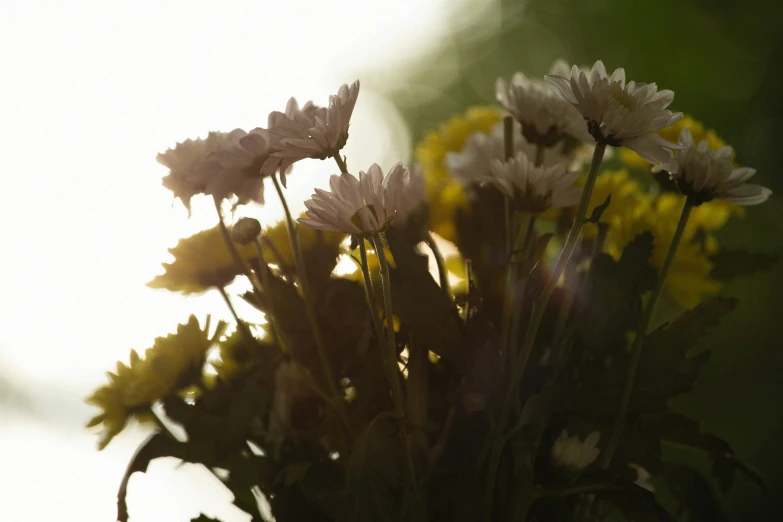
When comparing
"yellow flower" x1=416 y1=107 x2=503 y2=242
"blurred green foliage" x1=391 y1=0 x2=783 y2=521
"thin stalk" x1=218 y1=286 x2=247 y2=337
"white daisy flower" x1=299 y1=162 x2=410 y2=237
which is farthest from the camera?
"blurred green foliage" x1=391 y1=0 x2=783 y2=521

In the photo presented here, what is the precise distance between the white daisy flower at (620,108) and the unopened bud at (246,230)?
0.20 meters

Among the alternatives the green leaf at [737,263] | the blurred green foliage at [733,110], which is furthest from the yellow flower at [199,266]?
the blurred green foliage at [733,110]

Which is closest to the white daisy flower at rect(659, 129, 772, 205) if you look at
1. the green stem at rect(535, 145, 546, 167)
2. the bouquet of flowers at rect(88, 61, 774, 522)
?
the bouquet of flowers at rect(88, 61, 774, 522)

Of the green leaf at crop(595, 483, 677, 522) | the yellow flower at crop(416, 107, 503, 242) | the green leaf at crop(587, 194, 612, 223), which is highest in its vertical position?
the yellow flower at crop(416, 107, 503, 242)

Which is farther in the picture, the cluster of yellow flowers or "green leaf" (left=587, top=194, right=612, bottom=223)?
the cluster of yellow flowers

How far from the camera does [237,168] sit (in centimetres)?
42

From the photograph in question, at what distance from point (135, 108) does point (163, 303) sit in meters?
0.47

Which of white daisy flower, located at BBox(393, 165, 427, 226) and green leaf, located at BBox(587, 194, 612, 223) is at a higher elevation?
white daisy flower, located at BBox(393, 165, 427, 226)

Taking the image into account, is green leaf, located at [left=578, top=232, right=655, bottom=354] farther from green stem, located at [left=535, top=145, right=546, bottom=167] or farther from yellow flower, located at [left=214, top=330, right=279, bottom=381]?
yellow flower, located at [left=214, top=330, right=279, bottom=381]

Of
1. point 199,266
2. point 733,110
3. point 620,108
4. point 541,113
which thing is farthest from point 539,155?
point 733,110

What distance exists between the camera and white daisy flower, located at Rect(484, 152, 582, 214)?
0.42 m

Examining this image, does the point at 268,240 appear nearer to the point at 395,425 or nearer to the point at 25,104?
the point at 395,425

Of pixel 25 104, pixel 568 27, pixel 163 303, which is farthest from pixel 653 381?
pixel 568 27

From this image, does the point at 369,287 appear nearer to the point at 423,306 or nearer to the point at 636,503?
the point at 423,306
